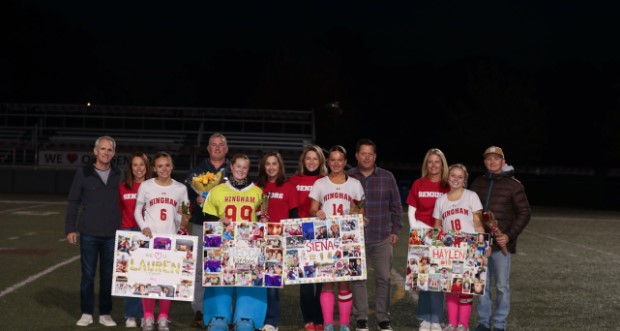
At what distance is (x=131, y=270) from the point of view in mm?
7941

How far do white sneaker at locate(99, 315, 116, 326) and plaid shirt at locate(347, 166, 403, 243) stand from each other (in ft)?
8.69

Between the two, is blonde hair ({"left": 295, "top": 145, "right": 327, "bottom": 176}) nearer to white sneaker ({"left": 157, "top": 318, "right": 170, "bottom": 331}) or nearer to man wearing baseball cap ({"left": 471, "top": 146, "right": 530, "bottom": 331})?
man wearing baseball cap ({"left": 471, "top": 146, "right": 530, "bottom": 331})

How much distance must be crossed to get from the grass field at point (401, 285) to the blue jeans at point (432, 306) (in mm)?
555

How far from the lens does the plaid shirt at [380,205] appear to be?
8.46m

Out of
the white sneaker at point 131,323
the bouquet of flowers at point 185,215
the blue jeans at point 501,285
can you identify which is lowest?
the white sneaker at point 131,323

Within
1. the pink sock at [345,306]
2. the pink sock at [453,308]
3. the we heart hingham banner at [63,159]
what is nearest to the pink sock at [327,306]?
the pink sock at [345,306]

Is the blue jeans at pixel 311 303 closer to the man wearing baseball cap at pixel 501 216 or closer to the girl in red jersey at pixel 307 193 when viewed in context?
the girl in red jersey at pixel 307 193

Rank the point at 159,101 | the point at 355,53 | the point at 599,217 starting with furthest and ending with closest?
the point at 355,53 < the point at 159,101 < the point at 599,217

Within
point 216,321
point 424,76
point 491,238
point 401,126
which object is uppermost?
point 424,76

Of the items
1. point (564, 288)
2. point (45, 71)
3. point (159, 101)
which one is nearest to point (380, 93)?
point (159, 101)

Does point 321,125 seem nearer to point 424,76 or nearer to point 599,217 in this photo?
point 424,76

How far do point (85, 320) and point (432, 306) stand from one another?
133 inches

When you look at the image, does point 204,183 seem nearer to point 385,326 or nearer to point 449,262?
point 385,326

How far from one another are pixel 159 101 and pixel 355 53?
91.6ft
